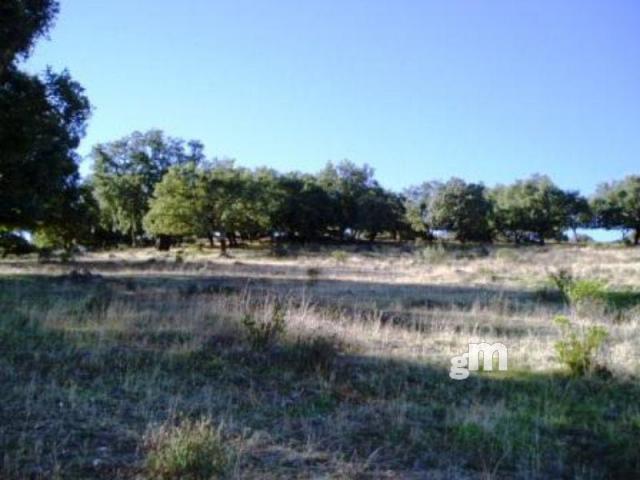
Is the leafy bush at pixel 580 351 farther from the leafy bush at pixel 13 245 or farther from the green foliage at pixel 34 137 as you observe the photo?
the leafy bush at pixel 13 245

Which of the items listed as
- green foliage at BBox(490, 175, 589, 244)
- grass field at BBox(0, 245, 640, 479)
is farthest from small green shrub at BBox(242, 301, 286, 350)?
green foliage at BBox(490, 175, 589, 244)

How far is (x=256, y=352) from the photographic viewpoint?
7.40 meters

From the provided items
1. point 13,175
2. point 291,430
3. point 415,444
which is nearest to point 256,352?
point 291,430

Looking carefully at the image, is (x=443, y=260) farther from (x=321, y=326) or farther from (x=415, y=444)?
(x=415, y=444)

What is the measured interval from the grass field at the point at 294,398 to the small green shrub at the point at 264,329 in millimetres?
27

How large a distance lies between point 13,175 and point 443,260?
87.3ft

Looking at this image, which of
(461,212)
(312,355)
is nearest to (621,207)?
(461,212)

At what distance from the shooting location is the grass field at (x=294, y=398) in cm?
422

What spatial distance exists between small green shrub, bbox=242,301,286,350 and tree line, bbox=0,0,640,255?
33.5ft

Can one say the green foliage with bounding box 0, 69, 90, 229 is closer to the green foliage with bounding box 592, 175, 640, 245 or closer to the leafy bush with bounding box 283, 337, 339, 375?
the leafy bush with bounding box 283, 337, 339, 375

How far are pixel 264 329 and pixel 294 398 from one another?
2.11 meters

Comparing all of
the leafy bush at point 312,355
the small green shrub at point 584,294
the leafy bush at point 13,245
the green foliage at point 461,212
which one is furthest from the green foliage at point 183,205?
the leafy bush at point 312,355

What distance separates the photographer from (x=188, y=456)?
3.89 meters

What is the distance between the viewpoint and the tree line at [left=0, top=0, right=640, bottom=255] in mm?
17453
